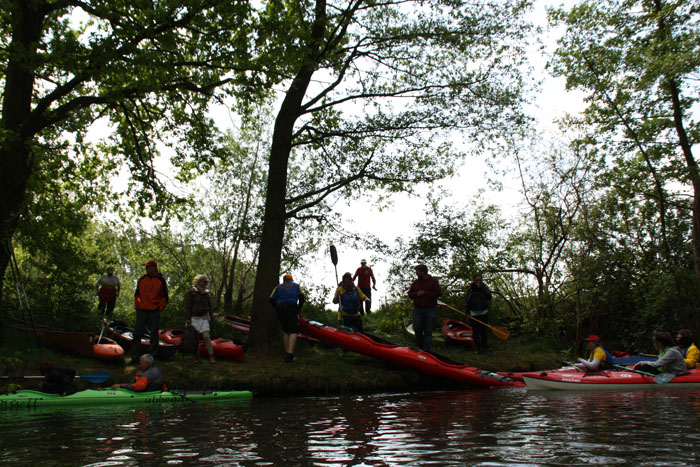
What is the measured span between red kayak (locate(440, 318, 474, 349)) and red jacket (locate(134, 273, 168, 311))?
7.04m

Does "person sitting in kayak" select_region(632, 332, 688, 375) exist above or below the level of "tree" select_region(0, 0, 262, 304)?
below

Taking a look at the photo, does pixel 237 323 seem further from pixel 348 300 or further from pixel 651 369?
pixel 651 369

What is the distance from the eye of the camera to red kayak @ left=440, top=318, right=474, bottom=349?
12523 millimetres

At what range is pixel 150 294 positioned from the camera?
8.41 m

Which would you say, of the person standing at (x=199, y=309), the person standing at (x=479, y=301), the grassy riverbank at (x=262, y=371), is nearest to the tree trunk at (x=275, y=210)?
the grassy riverbank at (x=262, y=371)

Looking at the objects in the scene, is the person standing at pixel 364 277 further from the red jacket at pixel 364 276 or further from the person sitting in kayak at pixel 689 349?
the person sitting in kayak at pixel 689 349

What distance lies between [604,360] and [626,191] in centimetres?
709

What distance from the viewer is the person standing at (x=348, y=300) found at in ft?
35.8

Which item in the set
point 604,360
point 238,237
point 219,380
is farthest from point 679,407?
point 238,237

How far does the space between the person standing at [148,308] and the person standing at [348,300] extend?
12.4 feet

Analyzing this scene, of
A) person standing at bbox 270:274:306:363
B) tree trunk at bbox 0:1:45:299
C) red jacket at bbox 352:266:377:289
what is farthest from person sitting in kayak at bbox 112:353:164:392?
red jacket at bbox 352:266:377:289

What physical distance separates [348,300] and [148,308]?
4.19m

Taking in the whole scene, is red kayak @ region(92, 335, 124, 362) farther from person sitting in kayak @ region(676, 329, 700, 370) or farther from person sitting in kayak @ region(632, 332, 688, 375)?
person sitting in kayak @ region(676, 329, 700, 370)

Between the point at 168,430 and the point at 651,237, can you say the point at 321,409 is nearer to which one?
the point at 168,430
